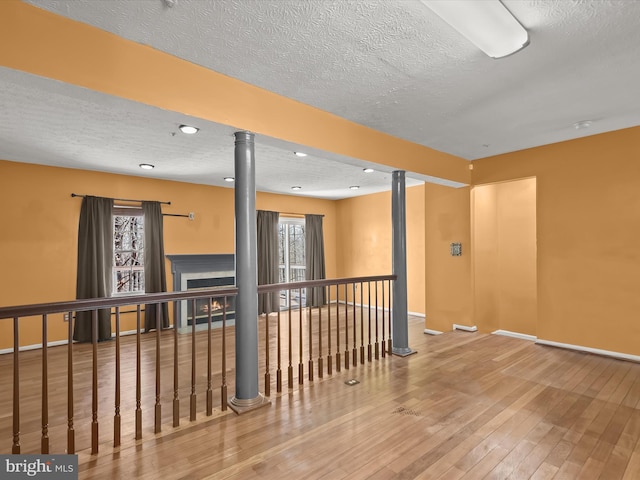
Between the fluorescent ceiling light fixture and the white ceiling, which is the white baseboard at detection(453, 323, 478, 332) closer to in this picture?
the white ceiling

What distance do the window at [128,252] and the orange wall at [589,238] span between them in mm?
6000

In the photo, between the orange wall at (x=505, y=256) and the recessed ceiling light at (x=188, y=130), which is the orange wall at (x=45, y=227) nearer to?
the recessed ceiling light at (x=188, y=130)

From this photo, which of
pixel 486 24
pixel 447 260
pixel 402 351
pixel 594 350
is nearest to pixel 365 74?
pixel 486 24

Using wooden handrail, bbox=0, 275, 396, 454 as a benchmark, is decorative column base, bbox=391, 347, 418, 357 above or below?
below

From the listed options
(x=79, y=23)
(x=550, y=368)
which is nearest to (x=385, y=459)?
(x=550, y=368)

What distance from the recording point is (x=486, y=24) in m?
1.80

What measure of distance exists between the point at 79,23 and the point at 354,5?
1.51m

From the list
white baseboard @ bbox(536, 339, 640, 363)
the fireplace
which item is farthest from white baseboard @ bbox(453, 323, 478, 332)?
the fireplace

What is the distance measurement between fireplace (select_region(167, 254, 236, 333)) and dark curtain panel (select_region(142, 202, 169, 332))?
10.3 inches

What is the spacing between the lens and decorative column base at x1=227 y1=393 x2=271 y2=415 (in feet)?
8.57

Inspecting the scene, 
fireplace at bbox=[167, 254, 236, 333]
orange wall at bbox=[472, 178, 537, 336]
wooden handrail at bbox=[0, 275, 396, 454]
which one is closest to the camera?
wooden handrail at bbox=[0, 275, 396, 454]

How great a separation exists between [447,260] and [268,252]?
365 centimetres

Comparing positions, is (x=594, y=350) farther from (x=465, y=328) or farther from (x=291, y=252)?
(x=291, y=252)

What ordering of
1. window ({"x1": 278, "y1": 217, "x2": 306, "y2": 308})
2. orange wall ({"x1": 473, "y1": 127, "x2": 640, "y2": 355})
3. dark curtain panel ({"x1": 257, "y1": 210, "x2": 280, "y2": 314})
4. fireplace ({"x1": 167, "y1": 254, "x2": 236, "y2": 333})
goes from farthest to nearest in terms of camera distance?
window ({"x1": 278, "y1": 217, "x2": 306, "y2": 308}) → dark curtain panel ({"x1": 257, "y1": 210, "x2": 280, "y2": 314}) → fireplace ({"x1": 167, "y1": 254, "x2": 236, "y2": 333}) → orange wall ({"x1": 473, "y1": 127, "x2": 640, "y2": 355})
